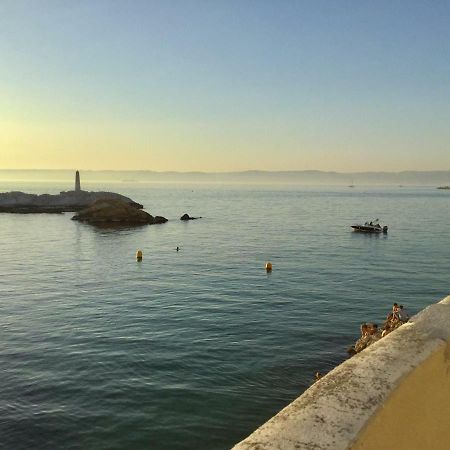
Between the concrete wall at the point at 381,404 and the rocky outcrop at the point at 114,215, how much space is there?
90915mm

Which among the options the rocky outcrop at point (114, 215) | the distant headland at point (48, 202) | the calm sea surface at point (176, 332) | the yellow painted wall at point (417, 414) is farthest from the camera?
the distant headland at point (48, 202)

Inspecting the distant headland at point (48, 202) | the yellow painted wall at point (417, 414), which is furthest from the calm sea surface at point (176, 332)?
the distant headland at point (48, 202)

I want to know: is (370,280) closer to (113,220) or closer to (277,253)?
(277,253)

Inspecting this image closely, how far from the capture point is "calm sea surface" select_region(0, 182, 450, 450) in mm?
16188

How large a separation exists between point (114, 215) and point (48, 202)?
40.0m

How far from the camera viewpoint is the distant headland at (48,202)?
391ft

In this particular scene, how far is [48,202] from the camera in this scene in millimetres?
127438

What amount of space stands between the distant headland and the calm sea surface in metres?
62.7

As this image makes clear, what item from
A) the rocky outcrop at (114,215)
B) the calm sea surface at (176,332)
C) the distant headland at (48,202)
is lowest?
the calm sea surface at (176,332)

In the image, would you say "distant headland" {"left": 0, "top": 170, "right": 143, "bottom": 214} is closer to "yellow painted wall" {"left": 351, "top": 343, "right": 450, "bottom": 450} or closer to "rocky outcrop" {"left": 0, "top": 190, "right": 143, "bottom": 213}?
"rocky outcrop" {"left": 0, "top": 190, "right": 143, "bottom": 213}

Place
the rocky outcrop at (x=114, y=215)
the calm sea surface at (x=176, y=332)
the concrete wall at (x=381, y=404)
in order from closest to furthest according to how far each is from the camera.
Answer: the concrete wall at (x=381, y=404)
the calm sea surface at (x=176, y=332)
the rocky outcrop at (x=114, y=215)

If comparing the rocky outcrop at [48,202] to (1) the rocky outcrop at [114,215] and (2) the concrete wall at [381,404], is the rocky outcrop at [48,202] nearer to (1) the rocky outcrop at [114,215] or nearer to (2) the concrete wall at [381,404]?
(1) the rocky outcrop at [114,215]

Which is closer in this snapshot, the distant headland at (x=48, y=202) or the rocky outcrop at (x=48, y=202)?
the distant headland at (x=48, y=202)

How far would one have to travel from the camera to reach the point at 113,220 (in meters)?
96.4
